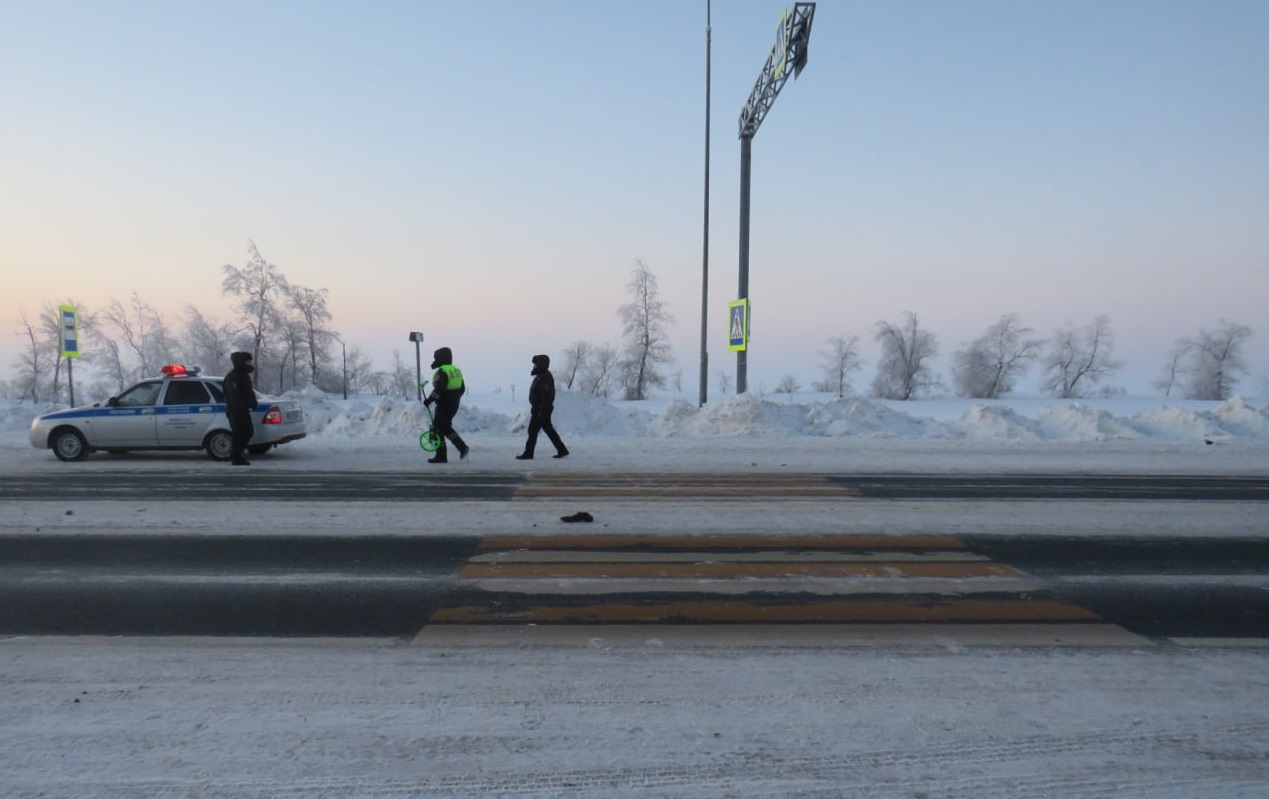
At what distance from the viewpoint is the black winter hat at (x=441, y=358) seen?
12.6 metres

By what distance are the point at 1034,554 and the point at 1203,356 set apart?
67.4 m

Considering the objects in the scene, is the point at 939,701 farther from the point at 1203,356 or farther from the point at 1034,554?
the point at 1203,356

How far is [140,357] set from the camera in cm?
5444

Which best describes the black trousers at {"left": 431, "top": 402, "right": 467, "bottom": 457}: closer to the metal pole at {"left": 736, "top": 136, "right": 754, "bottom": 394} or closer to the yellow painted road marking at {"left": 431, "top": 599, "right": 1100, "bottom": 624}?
the yellow painted road marking at {"left": 431, "top": 599, "right": 1100, "bottom": 624}

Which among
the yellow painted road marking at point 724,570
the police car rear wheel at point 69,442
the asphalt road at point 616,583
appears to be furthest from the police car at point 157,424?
the yellow painted road marking at point 724,570

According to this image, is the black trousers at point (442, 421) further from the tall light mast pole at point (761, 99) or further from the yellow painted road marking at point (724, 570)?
the tall light mast pole at point (761, 99)

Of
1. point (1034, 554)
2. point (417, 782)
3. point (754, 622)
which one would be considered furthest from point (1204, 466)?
point (417, 782)

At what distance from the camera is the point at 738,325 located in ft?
67.7

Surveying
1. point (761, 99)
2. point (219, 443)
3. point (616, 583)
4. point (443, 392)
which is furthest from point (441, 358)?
point (761, 99)

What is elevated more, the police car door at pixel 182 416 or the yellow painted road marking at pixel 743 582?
the police car door at pixel 182 416

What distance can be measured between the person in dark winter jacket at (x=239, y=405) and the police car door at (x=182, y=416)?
97cm

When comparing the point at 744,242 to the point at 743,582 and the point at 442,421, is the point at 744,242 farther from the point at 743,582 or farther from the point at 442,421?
the point at 743,582

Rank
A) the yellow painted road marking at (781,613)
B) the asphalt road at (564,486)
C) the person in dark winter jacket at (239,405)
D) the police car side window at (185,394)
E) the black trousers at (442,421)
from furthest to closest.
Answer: the police car side window at (185,394) < the black trousers at (442,421) < the person in dark winter jacket at (239,405) < the asphalt road at (564,486) < the yellow painted road marking at (781,613)

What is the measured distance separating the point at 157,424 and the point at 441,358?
211 inches
